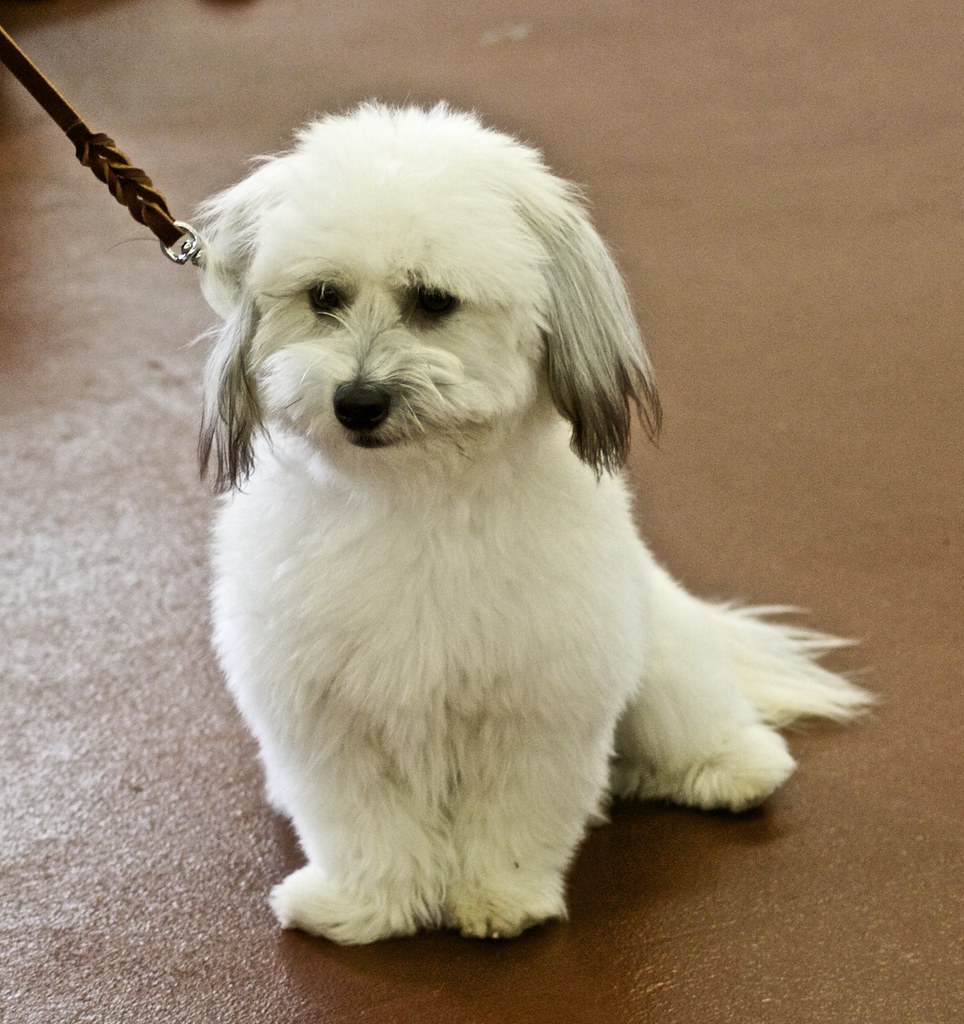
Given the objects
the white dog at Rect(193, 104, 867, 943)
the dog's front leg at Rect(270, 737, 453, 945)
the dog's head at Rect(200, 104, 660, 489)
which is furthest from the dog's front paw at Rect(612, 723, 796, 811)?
the dog's head at Rect(200, 104, 660, 489)

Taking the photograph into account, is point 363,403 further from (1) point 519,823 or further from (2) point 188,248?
(1) point 519,823

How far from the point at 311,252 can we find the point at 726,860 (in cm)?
98

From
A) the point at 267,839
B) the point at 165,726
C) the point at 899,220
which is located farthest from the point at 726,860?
the point at 899,220

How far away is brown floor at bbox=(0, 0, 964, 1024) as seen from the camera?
5.52 feet

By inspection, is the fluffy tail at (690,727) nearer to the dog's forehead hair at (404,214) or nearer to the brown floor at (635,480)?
the brown floor at (635,480)

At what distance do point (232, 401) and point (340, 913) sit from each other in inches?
25.1

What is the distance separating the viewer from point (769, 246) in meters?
3.58

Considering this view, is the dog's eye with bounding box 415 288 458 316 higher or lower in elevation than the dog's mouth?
higher

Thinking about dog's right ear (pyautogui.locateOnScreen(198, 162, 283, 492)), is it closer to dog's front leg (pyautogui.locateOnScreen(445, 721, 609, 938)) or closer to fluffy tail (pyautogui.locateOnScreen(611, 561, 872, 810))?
dog's front leg (pyautogui.locateOnScreen(445, 721, 609, 938))

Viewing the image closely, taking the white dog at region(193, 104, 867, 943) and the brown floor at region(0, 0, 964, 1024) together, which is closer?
the white dog at region(193, 104, 867, 943)

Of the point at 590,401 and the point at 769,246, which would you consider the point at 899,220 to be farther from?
the point at 590,401

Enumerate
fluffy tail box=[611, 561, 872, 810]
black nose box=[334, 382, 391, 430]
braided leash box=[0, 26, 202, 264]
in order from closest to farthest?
black nose box=[334, 382, 391, 430] → braided leash box=[0, 26, 202, 264] → fluffy tail box=[611, 561, 872, 810]

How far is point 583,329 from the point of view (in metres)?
1.41

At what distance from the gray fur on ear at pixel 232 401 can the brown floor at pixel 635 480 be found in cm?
62
